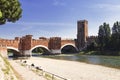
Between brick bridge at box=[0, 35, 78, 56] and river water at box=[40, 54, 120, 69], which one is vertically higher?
brick bridge at box=[0, 35, 78, 56]

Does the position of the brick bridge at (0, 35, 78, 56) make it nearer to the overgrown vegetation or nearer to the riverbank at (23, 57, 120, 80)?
the overgrown vegetation

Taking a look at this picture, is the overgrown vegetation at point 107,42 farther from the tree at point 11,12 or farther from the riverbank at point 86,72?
the tree at point 11,12

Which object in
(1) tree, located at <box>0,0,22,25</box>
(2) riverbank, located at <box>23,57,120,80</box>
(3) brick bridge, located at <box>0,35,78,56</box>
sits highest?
(1) tree, located at <box>0,0,22,25</box>

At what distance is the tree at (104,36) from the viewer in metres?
110

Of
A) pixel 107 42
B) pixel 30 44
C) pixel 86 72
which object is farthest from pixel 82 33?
pixel 86 72

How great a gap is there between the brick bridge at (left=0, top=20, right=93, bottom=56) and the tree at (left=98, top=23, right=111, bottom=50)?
1956 centimetres

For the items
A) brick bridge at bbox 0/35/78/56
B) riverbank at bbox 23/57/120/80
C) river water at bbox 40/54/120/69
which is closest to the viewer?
riverbank at bbox 23/57/120/80

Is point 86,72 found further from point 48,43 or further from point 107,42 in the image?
point 48,43

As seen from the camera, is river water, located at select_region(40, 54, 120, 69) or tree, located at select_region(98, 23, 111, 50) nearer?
river water, located at select_region(40, 54, 120, 69)

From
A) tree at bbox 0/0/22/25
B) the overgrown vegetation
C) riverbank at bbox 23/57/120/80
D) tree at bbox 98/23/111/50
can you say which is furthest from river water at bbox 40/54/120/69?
tree at bbox 98/23/111/50

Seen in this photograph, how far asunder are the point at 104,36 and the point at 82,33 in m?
28.8

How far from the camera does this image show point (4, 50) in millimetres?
73625

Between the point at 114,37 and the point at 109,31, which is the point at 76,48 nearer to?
the point at 109,31

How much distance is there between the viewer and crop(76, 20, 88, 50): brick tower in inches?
5438
